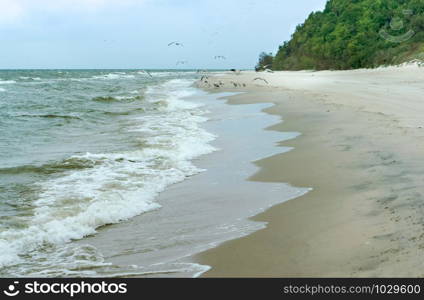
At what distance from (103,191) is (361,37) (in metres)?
61.1

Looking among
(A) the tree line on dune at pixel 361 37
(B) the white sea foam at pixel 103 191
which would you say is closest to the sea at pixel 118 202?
(B) the white sea foam at pixel 103 191

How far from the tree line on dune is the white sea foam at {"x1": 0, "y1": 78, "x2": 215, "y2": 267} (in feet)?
121

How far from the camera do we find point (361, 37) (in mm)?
61531

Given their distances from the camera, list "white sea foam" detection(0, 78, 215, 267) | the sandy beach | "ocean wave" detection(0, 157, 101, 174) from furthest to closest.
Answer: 1. "ocean wave" detection(0, 157, 101, 174)
2. "white sea foam" detection(0, 78, 215, 267)
3. the sandy beach

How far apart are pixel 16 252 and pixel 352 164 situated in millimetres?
5011

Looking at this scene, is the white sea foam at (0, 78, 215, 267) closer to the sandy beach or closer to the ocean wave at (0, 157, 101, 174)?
the ocean wave at (0, 157, 101, 174)

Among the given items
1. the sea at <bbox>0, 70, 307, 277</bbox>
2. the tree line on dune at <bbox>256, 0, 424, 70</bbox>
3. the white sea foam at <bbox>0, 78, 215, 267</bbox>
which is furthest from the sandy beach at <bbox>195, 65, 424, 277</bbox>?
the tree line on dune at <bbox>256, 0, 424, 70</bbox>

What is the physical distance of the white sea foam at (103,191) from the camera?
5.12 m

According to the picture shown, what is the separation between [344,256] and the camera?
152 inches

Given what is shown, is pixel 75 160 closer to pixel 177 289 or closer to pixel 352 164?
pixel 352 164

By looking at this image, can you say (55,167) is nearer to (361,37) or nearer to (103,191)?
(103,191)

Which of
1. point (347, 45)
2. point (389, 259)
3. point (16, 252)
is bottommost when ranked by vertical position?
point (16, 252)

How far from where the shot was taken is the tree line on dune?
5162cm

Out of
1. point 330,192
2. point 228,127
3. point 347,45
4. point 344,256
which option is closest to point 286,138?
point 228,127
